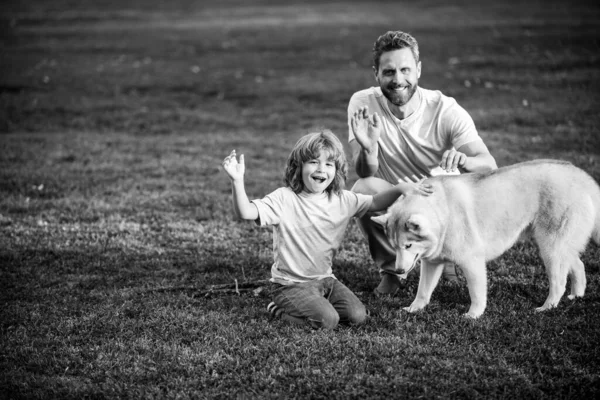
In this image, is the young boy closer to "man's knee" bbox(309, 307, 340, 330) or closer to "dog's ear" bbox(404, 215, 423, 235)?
"man's knee" bbox(309, 307, 340, 330)

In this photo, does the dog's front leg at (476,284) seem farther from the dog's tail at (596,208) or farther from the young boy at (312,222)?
the dog's tail at (596,208)

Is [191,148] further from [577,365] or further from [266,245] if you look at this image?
[577,365]

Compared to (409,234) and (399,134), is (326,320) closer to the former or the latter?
(409,234)

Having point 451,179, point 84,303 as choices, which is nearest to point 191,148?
point 84,303

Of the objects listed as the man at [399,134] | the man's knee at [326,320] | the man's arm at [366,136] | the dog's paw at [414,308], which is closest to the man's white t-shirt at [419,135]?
the man at [399,134]

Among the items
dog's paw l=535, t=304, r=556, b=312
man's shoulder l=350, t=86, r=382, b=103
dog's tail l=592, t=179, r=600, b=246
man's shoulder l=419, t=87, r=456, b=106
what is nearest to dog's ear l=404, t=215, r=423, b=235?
dog's paw l=535, t=304, r=556, b=312

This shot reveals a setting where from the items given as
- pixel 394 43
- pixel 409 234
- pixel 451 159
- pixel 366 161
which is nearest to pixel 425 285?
pixel 409 234

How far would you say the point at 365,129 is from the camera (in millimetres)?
5766

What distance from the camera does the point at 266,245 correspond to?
744 cm

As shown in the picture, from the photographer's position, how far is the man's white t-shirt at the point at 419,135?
6.00 metres

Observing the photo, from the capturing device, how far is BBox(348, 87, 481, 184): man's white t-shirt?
600cm

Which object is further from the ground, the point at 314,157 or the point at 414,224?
the point at 314,157

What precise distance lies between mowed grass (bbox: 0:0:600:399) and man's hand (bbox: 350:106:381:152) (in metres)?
1.48

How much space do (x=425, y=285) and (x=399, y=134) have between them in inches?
61.0
